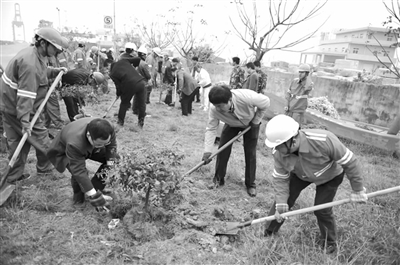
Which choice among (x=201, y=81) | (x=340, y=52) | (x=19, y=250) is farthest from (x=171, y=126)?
(x=340, y=52)

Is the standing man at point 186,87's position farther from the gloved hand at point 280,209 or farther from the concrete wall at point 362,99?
the gloved hand at point 280,209

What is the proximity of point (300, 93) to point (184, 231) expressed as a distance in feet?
15.0

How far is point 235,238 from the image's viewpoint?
9.37 feet

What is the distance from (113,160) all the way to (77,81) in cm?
285

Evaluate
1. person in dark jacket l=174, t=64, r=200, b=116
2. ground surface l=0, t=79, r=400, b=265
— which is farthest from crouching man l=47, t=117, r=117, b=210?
person in dark jacket l=174, t=64, r=200, b=116

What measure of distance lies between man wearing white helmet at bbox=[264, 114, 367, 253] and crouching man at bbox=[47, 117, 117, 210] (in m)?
1.51

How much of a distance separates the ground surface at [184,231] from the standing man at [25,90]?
0.54 metres

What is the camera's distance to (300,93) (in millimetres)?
6211

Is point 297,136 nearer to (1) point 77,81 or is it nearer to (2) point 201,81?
(1) point 77,81

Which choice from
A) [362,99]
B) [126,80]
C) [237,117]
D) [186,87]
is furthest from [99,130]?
[362,99]

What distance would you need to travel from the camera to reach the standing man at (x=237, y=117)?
323 centimetres

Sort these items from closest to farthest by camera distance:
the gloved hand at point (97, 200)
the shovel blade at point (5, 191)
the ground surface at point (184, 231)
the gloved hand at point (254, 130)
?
the ground surface at point (184, 231), the gloved hand at point (97, 200), the shovel blade at point (5, 191), the gloved hand at point (254, 130)

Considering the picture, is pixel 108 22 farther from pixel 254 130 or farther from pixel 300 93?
pixel 254 130

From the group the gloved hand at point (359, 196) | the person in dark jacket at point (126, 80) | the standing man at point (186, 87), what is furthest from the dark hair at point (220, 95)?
the standing man at point (186, 87)
